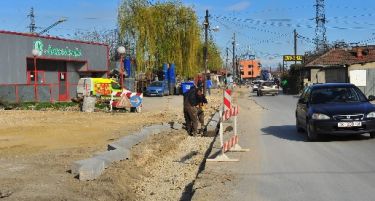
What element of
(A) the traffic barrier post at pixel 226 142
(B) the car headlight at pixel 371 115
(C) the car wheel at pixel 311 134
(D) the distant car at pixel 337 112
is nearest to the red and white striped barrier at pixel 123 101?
(D) the distant car at pixel 337 112

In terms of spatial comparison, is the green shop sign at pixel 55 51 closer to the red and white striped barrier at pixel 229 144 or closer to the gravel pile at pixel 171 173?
the gravel pile at pixel 171 173

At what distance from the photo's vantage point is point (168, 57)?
63688 mm

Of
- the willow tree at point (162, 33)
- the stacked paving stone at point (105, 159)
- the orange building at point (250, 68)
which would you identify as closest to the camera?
the stacked paving stone at point (105, 159)

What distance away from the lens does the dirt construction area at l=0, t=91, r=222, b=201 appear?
8.27 m

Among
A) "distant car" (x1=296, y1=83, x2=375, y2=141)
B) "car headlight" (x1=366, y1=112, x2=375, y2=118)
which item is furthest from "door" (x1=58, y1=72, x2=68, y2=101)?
"car headlight" (x1=366, y1=112, x2=375, y2=118)

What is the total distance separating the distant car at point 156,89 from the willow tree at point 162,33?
12.2 feet

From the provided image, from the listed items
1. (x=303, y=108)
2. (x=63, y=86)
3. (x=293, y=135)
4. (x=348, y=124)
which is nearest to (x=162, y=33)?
(x=63, y=86)

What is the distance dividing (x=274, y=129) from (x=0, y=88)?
1894cm

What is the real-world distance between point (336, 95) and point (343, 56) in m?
52.8

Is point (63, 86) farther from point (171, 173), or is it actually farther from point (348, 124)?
point (171, 173)

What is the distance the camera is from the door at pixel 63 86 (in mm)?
41359

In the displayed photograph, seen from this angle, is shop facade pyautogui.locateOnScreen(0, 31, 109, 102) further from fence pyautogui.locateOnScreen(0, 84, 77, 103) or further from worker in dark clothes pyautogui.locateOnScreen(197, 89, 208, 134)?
worker in dark clothes pyautogui.locateOnScreen(197, 89, 208, 134)

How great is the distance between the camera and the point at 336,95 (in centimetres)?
1525

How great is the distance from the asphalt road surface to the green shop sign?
91.8 feet
